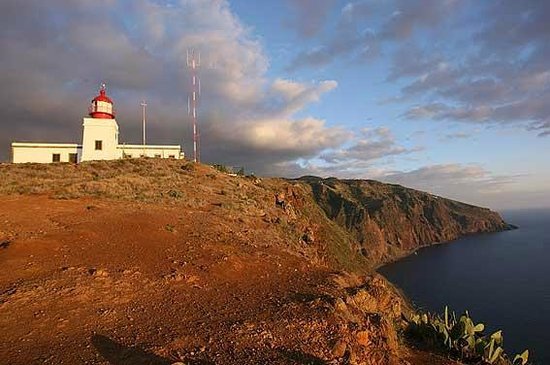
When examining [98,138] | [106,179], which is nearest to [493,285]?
[98,138]

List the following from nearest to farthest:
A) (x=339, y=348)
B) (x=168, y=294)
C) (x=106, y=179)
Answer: (x=339, y=348)
(x=168, y=294)
(x=106, y=179)

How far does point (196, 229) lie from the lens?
54.3 feet

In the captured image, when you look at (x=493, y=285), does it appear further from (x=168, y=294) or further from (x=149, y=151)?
(x=168, y=294)

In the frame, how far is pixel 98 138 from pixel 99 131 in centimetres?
63

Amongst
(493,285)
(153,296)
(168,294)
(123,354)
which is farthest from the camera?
(493,285)

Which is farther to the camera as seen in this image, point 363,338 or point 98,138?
point 98,138

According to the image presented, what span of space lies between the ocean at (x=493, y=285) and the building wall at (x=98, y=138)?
43322 millimetres

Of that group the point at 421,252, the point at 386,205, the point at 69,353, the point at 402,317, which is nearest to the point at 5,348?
the point at 69,353

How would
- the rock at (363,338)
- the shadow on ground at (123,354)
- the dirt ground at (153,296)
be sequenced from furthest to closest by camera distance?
the rock at (363,338) → the dirt ground at (153,296) → the shadow on ground at (123,354)

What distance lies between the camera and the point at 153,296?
9.80 metres

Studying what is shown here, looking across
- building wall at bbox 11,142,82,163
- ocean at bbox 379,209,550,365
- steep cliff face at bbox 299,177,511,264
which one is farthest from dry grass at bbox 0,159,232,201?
steep cliff face at bbox 299,177,511,264

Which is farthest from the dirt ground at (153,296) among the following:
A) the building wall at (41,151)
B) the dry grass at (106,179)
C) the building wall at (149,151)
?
the building wall at (149,151)

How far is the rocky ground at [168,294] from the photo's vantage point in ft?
24.5

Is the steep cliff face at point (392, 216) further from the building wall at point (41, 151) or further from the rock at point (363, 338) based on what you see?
the rock at point (363, 338)
